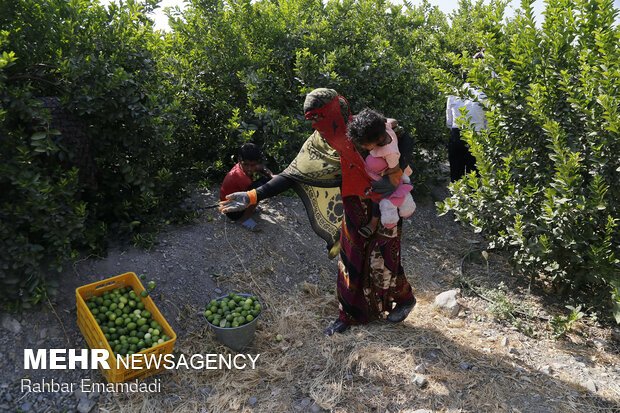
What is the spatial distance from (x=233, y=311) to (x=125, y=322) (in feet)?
2.59

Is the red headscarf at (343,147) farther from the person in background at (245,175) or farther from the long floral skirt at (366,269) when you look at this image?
the person in background at (245,175)

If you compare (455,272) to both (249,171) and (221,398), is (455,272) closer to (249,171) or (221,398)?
(249,171)

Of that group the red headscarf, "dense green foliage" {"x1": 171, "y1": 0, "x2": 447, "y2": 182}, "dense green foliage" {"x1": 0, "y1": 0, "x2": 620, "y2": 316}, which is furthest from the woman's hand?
"dense green foliage" {"x1": 171, "y1": 0, "x2": 447, "y2": 182}

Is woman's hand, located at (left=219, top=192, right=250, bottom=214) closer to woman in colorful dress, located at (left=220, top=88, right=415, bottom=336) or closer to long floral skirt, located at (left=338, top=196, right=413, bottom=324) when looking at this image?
woman in colorful dress, located at (left=220, top=88, right=415, bottom=336)

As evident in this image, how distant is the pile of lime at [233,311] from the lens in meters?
3.57

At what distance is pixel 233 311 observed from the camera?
3.64m

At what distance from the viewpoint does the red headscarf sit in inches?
130

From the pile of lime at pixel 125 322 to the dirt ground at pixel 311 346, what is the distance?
34 centimetres

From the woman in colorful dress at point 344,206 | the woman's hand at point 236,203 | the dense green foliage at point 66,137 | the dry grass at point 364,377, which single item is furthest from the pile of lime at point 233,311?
the dense green foliage at point 66,137

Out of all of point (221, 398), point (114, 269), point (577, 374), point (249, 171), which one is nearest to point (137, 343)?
point (221, 398)

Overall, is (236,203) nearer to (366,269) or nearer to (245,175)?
(366,269)

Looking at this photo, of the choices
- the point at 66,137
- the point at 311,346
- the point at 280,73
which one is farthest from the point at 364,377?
the point at 280,73

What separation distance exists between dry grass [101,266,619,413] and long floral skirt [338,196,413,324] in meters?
0.21

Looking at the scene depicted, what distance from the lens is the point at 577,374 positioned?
11.4ft
